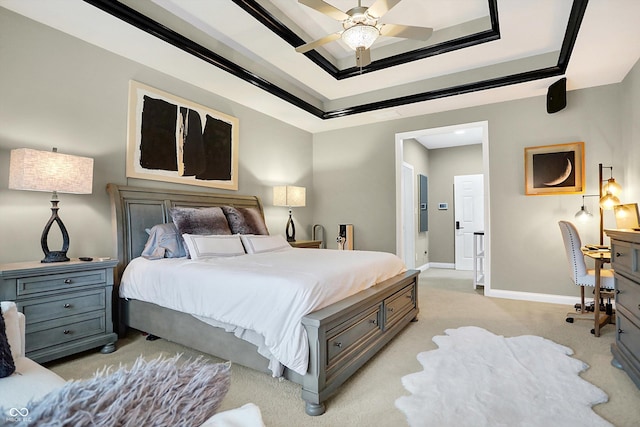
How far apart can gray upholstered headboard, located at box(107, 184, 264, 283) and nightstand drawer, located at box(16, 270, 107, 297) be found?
1.25ft

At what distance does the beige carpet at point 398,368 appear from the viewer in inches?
71.9

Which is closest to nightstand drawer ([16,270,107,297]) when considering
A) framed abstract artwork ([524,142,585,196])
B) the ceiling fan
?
the ceiling fan

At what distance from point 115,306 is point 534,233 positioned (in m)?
4.87

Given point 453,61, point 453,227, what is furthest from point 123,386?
point 453,227

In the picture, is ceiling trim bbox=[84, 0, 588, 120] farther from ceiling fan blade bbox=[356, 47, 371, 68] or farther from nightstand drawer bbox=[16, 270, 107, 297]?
nightstand drawer bbox=[16, 270, 107, 297]

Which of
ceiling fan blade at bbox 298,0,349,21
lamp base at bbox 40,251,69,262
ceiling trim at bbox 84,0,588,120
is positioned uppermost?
ceiling trim at bbox 84,0,588,120

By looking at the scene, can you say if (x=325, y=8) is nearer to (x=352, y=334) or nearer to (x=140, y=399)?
(x=352, y=334)

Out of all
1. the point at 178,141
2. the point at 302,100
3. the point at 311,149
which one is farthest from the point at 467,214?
the point at 178,141

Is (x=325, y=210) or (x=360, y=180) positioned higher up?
(x=360, y=180)

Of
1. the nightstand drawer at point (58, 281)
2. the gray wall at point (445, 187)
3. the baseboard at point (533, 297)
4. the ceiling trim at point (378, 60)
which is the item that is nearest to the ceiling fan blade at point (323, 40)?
the ceiling trim at point (378, 60)

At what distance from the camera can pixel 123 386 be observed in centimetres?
55

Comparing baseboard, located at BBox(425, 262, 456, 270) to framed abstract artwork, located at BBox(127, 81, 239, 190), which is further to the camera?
baseboard, located at BBox(425, 262, 456, 270)

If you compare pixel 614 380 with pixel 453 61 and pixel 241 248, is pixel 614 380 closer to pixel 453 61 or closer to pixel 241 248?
pixel 241 248

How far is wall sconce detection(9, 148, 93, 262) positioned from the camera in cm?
232
